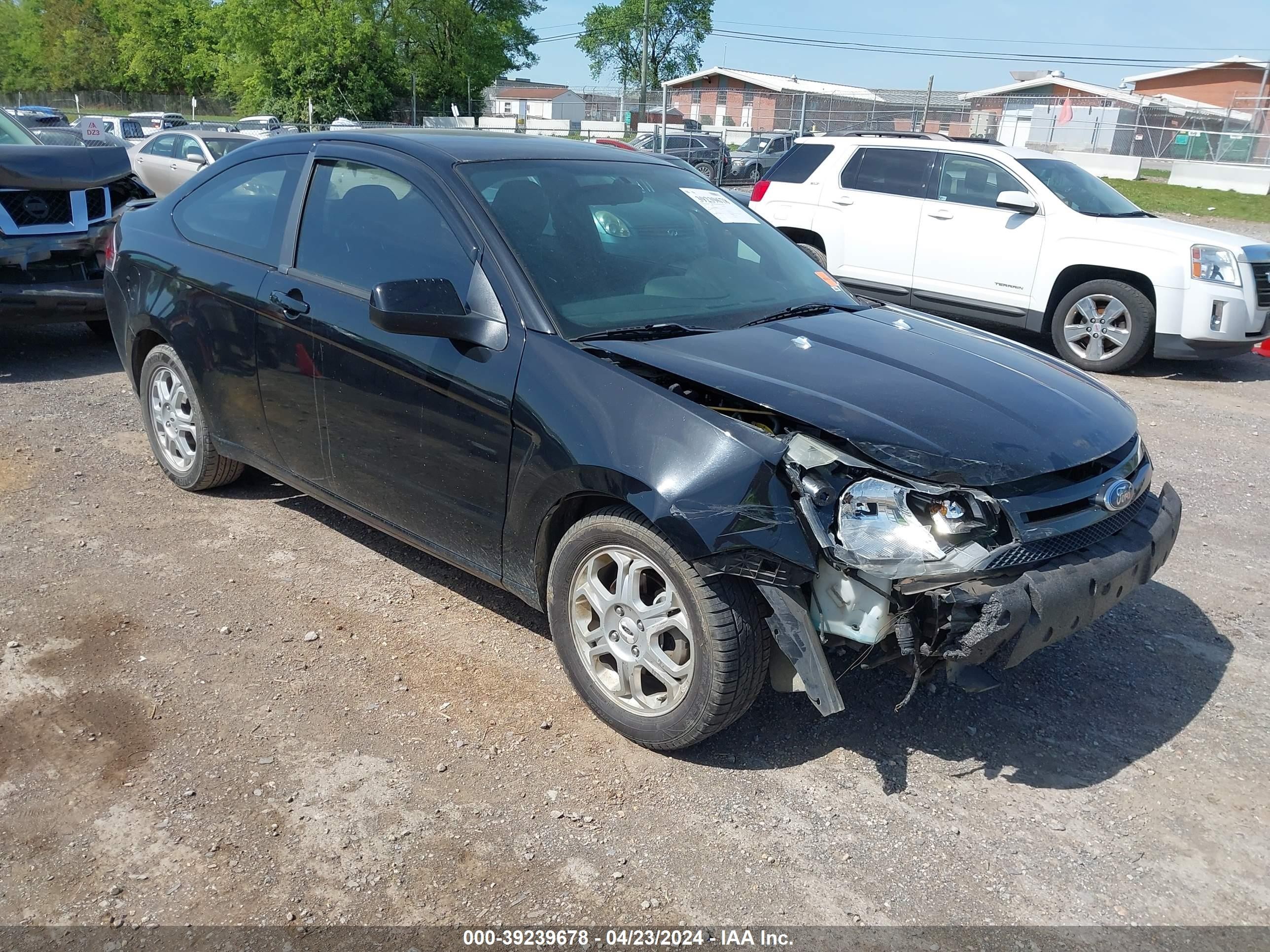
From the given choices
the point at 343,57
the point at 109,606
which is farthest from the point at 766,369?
the point at 343,57

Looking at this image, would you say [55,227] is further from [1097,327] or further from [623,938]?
[1097,327]

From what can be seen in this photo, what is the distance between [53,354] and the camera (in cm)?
797

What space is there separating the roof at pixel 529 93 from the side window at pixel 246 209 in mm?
Result: 79388

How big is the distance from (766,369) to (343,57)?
179 feet

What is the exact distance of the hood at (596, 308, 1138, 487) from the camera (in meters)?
2.86

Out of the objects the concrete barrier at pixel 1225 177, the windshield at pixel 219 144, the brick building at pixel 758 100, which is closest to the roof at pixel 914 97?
the brick building at pixel 758 100

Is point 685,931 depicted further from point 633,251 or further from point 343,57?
Result: point 343,57

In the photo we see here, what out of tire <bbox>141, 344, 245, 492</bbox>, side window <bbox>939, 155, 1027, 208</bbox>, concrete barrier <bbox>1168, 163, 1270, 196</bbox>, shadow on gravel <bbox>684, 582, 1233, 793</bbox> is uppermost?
concrete barrier <bbox>1168, 163, 1270, 196</bbox>

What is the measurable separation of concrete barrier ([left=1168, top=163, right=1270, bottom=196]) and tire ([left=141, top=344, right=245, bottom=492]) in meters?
30.7

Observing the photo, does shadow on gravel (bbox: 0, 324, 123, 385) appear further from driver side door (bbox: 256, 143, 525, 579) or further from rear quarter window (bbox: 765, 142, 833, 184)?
rear quarter window (bbox: 765, 142, 833, 184)

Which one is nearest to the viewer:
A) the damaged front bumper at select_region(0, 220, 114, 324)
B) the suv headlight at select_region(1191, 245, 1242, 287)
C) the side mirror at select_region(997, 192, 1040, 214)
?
the damaged front bumper at select_region(0, 220, 114, 324)

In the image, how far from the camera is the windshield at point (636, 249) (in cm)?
347

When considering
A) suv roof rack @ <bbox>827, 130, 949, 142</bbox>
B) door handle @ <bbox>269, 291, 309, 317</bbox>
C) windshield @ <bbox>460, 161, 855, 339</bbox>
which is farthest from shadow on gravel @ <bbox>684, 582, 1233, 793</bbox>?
suv roof rack @ <bbox>827, 130, 949, 142</bbox>

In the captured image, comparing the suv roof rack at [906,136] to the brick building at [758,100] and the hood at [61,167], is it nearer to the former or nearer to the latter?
the hood at [61,167]
